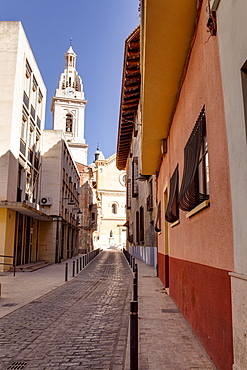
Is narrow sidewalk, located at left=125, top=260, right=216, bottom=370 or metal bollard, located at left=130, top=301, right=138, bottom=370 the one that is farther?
narrow sidewalk, located at left=125, top=260, right=216, bottom=370

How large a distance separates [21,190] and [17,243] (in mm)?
3347

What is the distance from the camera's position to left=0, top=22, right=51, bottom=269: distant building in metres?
18.5

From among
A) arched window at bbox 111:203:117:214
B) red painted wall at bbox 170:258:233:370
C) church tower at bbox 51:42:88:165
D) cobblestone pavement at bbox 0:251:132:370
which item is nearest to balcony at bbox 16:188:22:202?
cobblestone pavement at bbox 0:251:132:370

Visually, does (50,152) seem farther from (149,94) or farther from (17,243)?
(149,94)

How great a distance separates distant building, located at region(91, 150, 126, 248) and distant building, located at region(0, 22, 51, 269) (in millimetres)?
47140

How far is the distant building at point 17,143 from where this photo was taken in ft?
60.7

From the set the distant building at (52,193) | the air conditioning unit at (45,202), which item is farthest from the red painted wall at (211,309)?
the air conditioning unit at (45,202)

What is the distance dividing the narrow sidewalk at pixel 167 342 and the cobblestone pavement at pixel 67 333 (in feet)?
1.16

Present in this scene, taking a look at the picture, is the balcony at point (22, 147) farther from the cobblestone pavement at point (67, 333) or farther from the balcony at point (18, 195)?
the cobblestone pavement at point (67, 333)

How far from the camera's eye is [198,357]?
439cm

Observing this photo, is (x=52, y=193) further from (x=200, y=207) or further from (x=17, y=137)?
(x=200, y=207)

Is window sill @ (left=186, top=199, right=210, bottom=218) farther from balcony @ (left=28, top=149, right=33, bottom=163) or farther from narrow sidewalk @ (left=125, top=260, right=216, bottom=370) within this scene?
balcony @ (left=28, top=149, right=33, bottom=163)

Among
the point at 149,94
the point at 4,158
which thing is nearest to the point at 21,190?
the point at 4,158

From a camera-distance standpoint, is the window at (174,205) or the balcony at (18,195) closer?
the window at (174,205)
